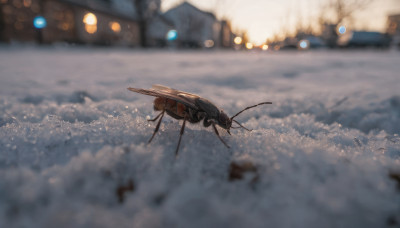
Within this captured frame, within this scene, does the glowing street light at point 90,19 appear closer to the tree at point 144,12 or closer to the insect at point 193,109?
the tree at point 144,12

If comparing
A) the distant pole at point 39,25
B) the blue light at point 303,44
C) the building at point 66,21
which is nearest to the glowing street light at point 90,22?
the building at point 66,21

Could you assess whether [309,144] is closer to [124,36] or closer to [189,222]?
[189,222]

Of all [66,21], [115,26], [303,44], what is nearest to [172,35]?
[115,26]

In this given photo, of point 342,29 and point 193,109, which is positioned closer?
point 193,109

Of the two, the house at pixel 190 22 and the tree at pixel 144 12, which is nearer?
the tree at pixel 144 12

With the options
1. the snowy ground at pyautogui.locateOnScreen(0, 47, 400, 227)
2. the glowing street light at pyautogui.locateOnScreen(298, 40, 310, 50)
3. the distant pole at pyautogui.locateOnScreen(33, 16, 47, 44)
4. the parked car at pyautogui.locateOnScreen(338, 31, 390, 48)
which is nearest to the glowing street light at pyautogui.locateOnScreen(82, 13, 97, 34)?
the distant pole at pyautogui.locateOnScreen(33, 16, 47, 44)

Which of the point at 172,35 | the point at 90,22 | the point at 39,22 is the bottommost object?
the point at 39,22

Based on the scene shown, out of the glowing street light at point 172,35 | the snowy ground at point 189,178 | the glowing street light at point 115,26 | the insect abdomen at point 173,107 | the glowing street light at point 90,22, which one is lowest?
the snowy ground at point 189,178

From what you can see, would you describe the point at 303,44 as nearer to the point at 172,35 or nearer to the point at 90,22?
the point at 172,35

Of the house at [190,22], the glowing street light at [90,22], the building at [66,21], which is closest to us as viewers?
the building at [66,21]

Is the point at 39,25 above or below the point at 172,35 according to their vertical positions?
below
